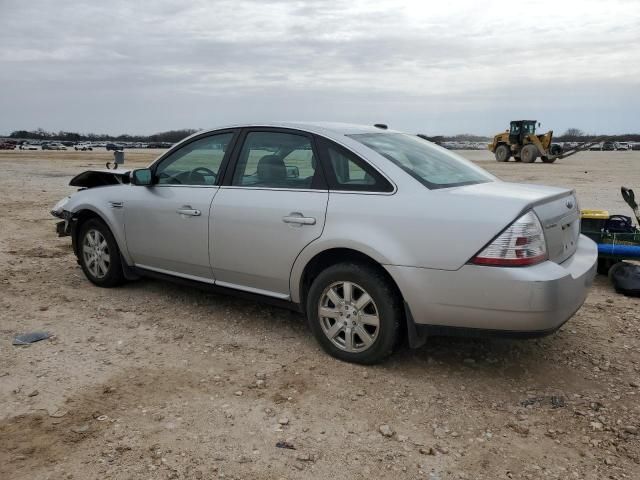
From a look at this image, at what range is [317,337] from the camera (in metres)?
4.11

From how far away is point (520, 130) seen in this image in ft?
114

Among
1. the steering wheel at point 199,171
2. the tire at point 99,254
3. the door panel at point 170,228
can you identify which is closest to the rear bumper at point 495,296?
the door panel at point 170,228

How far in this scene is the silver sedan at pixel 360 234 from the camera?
3.38 metres

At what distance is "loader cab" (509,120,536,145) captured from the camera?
34500 millimetres

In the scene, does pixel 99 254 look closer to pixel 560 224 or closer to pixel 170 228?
pixel 170 228

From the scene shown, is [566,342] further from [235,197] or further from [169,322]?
[169,322]

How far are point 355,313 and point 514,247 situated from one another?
1116 mm

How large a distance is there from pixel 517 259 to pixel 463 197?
0.50 meters

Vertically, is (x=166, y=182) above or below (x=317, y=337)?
above

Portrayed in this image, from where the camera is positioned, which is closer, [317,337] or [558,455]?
[558,455]

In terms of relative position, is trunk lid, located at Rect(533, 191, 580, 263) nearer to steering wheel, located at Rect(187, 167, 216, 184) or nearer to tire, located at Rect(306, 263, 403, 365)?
tire, located at Rect(306, 263, 403, 365)

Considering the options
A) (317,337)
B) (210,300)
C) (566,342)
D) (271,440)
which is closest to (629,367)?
(566,342)

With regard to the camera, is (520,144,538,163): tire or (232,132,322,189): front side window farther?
(520,144,538,163): tire

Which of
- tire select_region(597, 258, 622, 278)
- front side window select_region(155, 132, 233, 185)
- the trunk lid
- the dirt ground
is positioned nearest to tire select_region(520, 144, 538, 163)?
tire select_region(597, 258, 622, 278)
